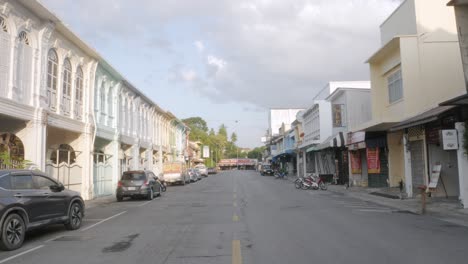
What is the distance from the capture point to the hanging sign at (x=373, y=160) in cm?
2683

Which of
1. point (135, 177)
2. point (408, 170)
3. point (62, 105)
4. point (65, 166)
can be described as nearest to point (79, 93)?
point (62, 105)

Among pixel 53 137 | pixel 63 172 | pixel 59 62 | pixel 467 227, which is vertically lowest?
pixel 467 227

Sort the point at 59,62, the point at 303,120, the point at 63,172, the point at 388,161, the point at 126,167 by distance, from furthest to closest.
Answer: the point at 303,120 → the point at 126,167 → the point at 388,161 → the point at 63,172 → the point at 59,62

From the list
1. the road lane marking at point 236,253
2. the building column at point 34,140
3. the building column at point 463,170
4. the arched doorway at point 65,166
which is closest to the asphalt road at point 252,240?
the road lane marking at point 236,253

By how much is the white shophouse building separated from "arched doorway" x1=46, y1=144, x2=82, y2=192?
5 centimetres

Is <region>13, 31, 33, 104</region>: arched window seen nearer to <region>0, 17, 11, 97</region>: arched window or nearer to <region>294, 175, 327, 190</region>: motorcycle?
<region>0, 17, 11, 97</region>: arched window

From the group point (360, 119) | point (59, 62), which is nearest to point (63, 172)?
point (59, 62)

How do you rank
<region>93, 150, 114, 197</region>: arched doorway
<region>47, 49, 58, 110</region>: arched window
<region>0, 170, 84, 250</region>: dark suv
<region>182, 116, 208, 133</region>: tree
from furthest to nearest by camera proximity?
<region>182, 116, 208, 133</region>: tree, <region>93, 150, 114, 197</region>: arched doorway, <region>47, 49, 58, 110</region>: arched window, <region>0, 170, 84, 250</region>: dark suv

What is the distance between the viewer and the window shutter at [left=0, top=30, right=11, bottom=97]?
50.9 feet

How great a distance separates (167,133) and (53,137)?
97.9ft

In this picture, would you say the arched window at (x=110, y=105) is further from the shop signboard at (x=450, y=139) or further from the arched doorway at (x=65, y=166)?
the shop signboard at (x=450, y=139)

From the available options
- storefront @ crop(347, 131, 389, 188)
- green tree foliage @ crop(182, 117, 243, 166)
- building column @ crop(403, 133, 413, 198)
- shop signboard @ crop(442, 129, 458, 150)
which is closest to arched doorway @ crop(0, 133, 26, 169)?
shop signboard @ crop(442, 129, 458, 150)

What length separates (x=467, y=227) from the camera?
1223 centimetres

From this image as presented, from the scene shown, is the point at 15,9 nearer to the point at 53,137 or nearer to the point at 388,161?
the point at 53,137
